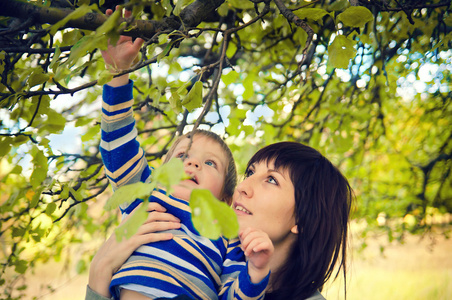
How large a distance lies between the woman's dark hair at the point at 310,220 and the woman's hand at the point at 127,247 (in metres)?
0.52

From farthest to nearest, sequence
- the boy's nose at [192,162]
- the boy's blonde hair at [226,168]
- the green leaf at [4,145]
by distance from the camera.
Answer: the boy's blonde hair at [226,168]
the boy's nose at [192,162]
the green leaf at [4,145]

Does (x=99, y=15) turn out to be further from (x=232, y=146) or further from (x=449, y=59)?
(x=449, y=59)

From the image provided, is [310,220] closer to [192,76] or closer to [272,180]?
[272,180]

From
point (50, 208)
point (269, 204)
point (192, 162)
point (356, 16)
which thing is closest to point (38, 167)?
point (50, 208)

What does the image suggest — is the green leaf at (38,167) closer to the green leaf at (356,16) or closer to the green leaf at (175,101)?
the green leaf at (175,101)

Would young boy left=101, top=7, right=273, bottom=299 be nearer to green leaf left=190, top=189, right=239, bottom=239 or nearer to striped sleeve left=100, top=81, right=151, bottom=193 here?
striped sleeve left=100, top=81, right=151, bottom=193

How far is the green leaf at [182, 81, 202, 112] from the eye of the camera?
1036 mm

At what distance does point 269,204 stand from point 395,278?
628 cm

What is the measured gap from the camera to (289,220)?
61.1 inches

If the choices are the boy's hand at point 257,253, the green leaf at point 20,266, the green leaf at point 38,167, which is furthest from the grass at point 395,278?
the boy's hand at point 257,253

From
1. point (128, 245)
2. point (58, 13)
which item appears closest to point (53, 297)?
point (128, 245)

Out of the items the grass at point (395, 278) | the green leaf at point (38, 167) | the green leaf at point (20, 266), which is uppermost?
the green leaf at point (38, 167)

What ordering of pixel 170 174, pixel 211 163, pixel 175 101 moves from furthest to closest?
1. pixel 211 163
2. pixel 175 101
3. pixel 170 174

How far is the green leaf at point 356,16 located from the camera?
3.37ft
